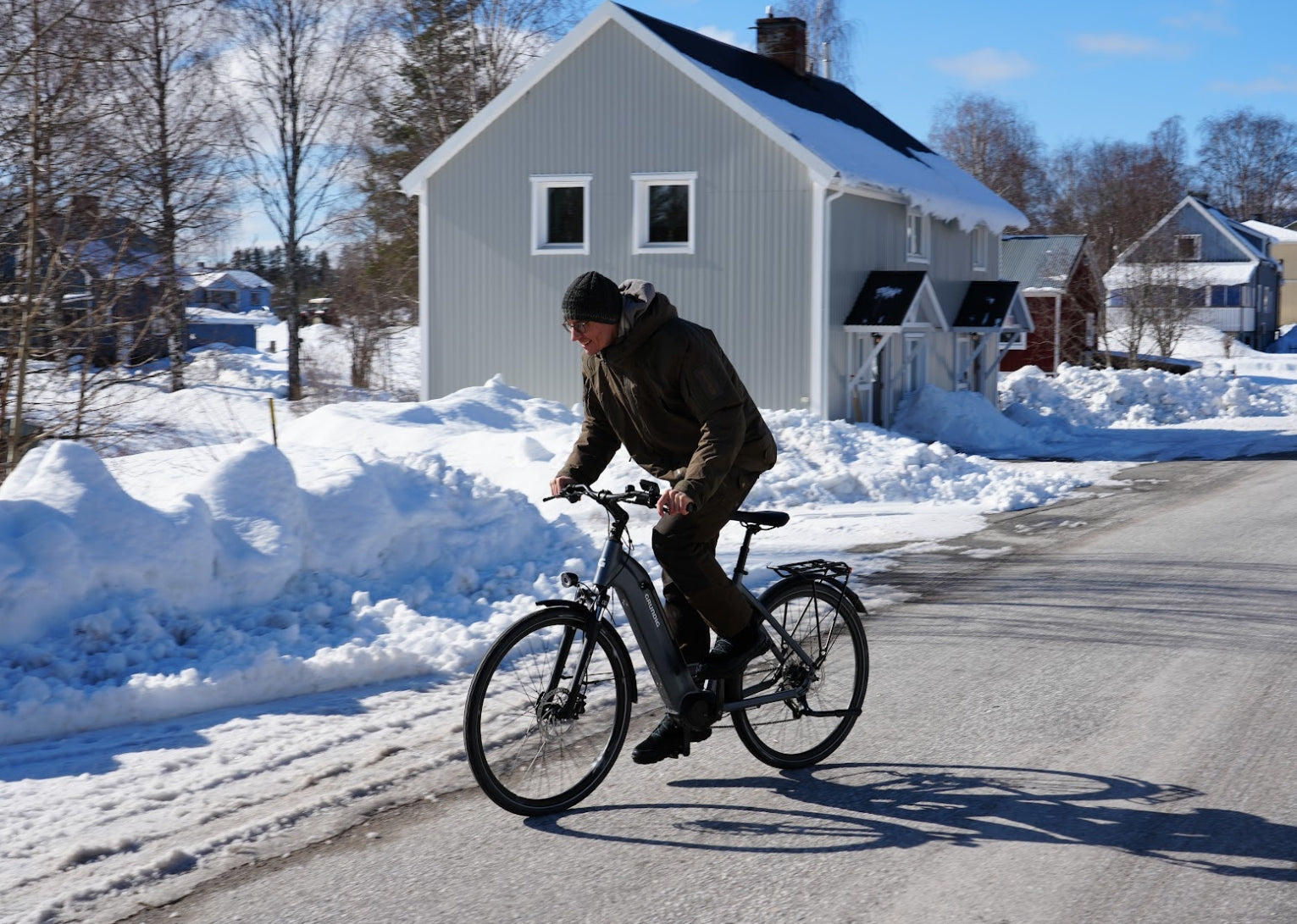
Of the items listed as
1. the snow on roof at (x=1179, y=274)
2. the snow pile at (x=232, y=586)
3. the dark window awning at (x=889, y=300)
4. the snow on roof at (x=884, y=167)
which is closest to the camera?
the snow pile at (x=232, y=586)

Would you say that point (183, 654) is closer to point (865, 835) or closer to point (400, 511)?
point (400, 511)

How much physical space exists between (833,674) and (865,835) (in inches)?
40.7

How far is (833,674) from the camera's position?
→ 563cm

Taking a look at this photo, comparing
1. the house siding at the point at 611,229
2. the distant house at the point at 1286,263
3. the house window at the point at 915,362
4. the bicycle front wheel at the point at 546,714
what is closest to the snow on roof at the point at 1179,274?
the distant house at the point at 1286,263

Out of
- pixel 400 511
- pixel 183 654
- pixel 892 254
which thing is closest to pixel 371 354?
pixel 892 254

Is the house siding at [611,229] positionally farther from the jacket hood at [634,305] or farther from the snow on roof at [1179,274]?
the snow on roof at [1179,274]

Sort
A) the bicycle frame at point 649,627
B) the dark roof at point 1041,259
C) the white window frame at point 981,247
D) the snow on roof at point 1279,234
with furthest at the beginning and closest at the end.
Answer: the snow on roof at point 1279,234 → the dark roof at point 1041,259 → the white window frame at point 981,247 → the bicycle frame at point 649,627

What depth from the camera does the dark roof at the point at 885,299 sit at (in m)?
23.8

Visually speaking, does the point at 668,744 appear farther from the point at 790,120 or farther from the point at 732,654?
the point at 790,120

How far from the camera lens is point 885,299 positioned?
79.5ft

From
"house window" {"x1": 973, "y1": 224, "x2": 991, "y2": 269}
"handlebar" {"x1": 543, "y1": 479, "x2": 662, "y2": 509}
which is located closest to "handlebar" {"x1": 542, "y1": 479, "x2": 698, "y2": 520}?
"handlebar" {"x1": 543, "y1": 479, "x2": 662, "y2": 509}

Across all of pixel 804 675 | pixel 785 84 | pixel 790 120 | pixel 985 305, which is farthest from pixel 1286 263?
pixel 804 675

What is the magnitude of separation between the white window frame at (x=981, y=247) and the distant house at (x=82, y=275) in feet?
80.1

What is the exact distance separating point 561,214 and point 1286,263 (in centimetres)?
7240
